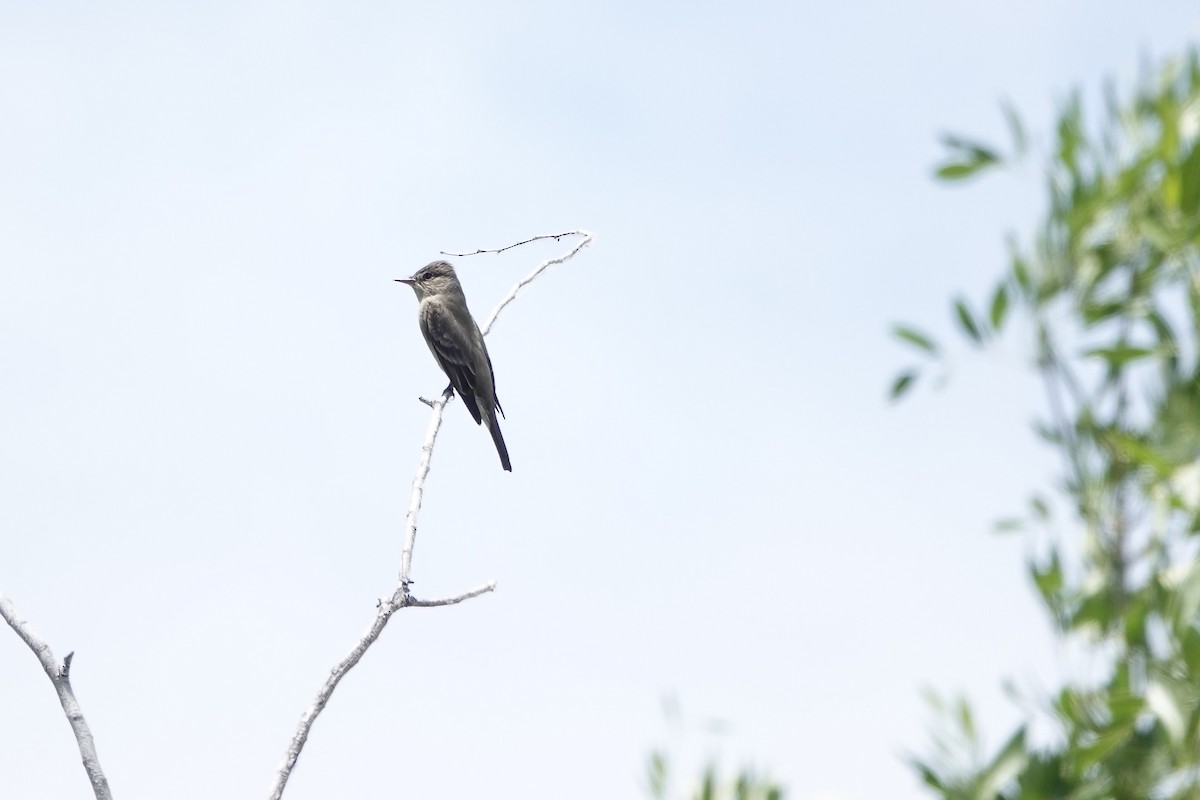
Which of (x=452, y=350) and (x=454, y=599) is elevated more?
(x=452, y=350)

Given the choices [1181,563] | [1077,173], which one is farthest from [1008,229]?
[1181,563]

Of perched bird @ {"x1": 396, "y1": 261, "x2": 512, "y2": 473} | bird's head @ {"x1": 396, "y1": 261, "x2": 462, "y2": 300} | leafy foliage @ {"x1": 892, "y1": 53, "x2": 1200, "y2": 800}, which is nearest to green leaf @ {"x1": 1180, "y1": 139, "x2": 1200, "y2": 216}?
leafy foliage @ {"x1": 892, "y1": 53, "x2": 1200, "y2": 800}

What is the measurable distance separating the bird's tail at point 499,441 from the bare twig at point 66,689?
341 inches

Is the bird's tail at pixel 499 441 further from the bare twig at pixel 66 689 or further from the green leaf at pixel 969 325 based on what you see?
the green leaf at pixel 969 325

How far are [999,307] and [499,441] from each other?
42.1ft

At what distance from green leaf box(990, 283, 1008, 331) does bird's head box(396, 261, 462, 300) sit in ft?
47.3

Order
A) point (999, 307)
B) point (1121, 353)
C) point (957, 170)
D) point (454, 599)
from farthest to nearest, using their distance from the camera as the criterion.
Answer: point (454, 599) → point (957, 170) → point (999, 307) → point (1121, 353)

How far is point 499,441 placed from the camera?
15.5 m

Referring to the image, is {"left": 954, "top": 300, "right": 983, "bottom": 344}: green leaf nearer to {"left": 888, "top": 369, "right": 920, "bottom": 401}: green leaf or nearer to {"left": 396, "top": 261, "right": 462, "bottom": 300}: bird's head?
{"left": 888, "top": 369, "right": 920, "bottom": 401}: green leaf

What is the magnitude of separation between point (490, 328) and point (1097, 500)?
284 inches

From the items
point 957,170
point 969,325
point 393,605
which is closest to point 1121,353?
point 969,325

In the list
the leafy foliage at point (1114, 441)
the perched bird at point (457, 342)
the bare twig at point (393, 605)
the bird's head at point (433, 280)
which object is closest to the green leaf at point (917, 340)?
the leafy foliage at point (1114, 441)

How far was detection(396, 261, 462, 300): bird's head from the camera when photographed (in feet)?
55.6

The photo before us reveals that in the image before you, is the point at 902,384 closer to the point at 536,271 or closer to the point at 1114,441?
the point at 1114,441
